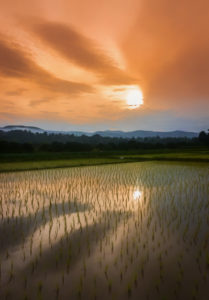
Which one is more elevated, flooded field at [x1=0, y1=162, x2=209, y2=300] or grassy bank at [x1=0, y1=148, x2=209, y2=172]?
grassy bank at [x1=0, y1=148, x2=209, y2=172]

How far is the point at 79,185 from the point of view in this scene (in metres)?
10.1

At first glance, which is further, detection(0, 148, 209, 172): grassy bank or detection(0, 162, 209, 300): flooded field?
detection(0, 148, 209, 172): grassy bank

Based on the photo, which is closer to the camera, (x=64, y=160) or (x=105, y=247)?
(x=105, y=247)

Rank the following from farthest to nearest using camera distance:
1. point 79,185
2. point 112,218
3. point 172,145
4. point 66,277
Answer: point 172,145
point 79,185
point 112,218
point 66,277

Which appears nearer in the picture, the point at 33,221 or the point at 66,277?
the point at 66,277

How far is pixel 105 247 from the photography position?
3996 millimetres

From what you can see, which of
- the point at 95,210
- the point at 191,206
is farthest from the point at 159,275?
the point at 191,206

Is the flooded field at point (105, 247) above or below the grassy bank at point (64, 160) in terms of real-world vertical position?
below

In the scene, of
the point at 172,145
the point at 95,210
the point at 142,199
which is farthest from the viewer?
the point at 172,145

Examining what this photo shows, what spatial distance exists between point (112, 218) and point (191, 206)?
9.16 feet

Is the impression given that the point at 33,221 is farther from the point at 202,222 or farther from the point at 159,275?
the point at 202,222

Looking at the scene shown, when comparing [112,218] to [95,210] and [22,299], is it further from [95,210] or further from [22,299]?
[22,299]

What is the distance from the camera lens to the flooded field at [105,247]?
291 centimetres

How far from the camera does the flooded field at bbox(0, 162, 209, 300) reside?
2.91 m
